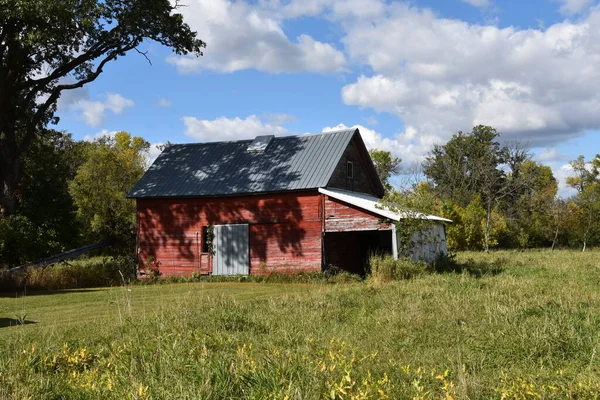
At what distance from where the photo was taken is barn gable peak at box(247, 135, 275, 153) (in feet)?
88.6

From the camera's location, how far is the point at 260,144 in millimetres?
27297

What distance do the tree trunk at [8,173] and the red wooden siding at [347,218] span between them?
13301 mm

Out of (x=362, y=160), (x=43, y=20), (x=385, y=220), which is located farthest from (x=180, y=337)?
(x=362, y=160)

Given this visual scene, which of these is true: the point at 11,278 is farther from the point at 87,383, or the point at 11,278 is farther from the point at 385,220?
the point at 87,383

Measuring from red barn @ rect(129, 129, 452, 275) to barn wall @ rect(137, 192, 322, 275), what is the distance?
1.6 inches

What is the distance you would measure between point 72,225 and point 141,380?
24.0 meters

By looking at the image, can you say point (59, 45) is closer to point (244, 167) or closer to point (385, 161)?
point (244, 167)

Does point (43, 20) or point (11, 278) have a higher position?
point (43, 20)

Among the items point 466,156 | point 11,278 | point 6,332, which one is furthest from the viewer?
point 466,156

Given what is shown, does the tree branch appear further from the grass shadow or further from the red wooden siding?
the grass shadow

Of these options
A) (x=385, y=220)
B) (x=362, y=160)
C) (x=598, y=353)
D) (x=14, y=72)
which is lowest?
(x=598, y=353)

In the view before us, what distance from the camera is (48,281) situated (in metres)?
21.1

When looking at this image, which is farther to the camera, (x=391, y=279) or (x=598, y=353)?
(x=391, y=279)

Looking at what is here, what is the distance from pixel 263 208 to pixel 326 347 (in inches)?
657
